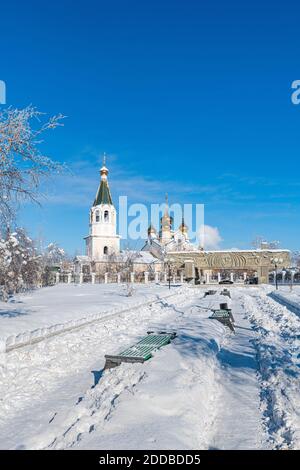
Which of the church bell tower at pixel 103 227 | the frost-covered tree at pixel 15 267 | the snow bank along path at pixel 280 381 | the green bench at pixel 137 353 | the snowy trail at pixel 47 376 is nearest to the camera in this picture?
the snow bank along path at pixel 280 381

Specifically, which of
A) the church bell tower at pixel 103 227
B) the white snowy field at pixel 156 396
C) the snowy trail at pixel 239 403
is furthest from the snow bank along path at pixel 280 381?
the church bell tower at pixel 103 227

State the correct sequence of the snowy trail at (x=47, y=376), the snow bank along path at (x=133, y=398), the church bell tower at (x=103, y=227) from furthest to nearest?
the church bell tower at (x=103, y=227) → the snowy trail at (x=47, y=376) → the snow bank along path at (x=133, y=398)

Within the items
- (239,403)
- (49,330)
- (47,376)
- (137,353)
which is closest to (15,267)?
(49,330)

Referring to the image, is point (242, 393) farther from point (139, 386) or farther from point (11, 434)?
point (11, 434)

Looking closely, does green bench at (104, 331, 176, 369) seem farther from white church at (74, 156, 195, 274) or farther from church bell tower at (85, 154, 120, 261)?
church bell tower at (85, 154, 120, 261)

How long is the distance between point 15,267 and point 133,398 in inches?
934

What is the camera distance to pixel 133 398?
17.3 feet

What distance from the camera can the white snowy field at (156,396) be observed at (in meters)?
4.37

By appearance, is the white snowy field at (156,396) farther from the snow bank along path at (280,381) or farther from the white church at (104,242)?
the white church at (104,242)

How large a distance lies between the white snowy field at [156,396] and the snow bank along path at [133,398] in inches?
0.4

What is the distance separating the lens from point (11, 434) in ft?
15.4

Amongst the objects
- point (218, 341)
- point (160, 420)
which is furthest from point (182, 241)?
point (160, 420)

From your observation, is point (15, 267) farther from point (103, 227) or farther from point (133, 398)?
point (103, 227)

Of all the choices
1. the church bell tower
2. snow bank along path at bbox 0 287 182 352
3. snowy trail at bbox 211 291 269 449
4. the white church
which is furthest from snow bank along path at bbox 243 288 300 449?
the church bell tower
